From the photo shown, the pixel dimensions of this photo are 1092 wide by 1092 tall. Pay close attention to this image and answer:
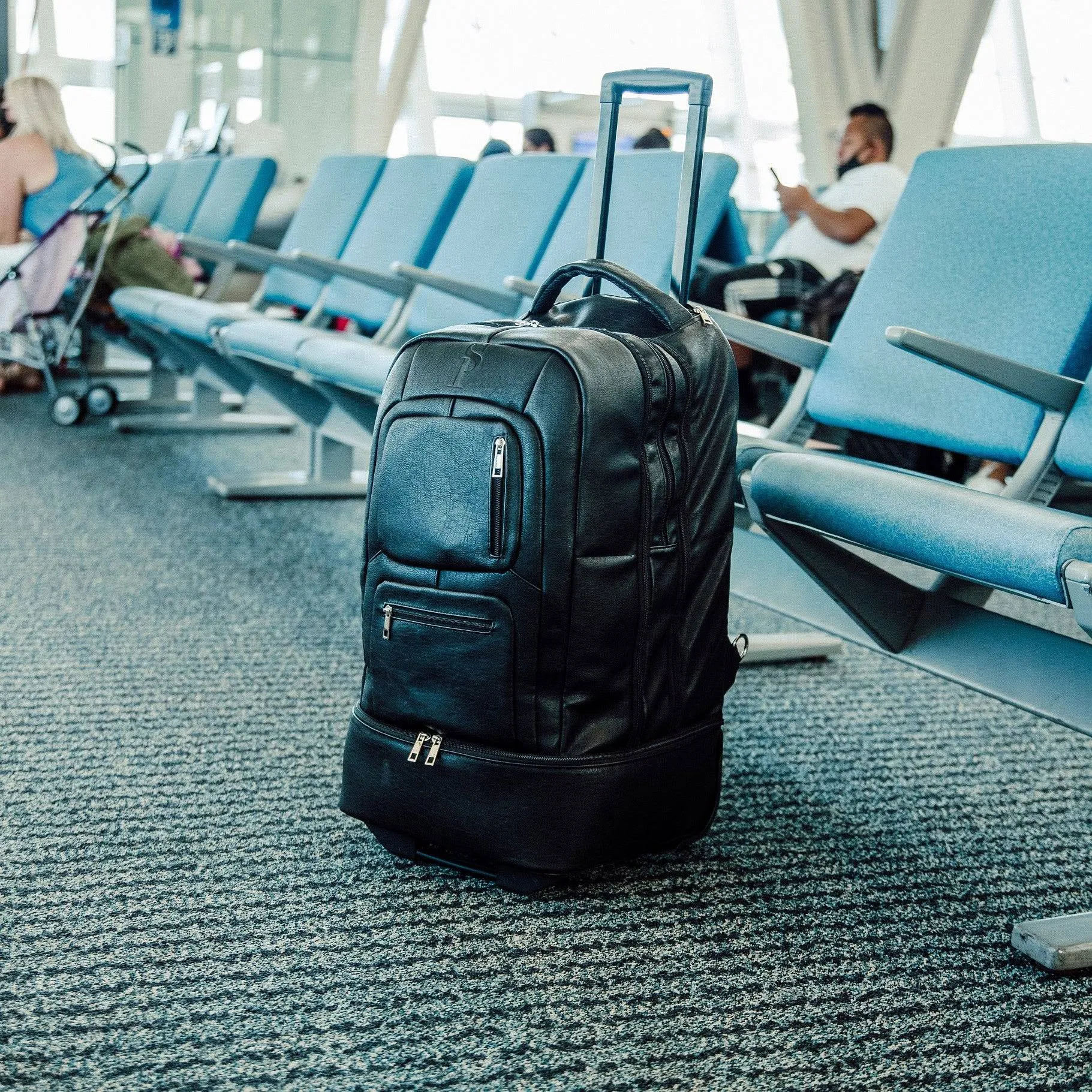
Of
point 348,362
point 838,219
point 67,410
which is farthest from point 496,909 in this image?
point 67,410

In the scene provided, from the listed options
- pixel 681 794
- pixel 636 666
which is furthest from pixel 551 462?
pixel 681 794

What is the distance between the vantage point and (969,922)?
4.46ft

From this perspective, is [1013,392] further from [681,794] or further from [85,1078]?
[85,1078]

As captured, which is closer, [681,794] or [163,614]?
[681,794]

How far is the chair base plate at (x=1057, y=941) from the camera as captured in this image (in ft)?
4.09

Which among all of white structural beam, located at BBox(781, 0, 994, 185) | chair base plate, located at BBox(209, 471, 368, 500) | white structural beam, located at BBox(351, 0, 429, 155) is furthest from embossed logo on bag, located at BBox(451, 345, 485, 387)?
white structural beam, located at BBox(781, 0, 994, 185)

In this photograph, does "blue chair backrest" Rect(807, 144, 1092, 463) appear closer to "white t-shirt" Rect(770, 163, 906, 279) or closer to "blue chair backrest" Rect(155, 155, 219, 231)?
"white t-shirt" Rect(770, 163, 906, 279)

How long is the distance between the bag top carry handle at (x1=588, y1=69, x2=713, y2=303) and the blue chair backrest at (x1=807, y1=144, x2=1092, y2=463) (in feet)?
1.44

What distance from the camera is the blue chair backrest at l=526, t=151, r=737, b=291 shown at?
2.43m

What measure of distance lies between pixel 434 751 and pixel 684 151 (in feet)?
2.68

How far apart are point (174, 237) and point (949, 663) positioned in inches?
170

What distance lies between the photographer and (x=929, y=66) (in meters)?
9.34

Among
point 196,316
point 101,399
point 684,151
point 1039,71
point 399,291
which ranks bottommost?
point 101,399

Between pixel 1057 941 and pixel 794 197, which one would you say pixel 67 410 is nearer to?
pixel 794 197
